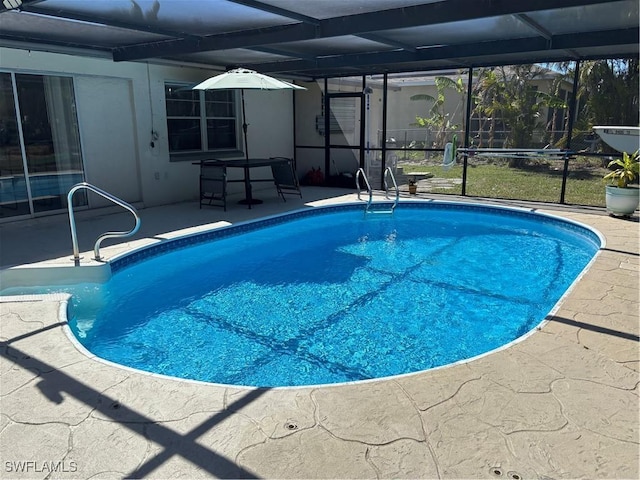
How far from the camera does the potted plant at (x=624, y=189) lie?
725 cm

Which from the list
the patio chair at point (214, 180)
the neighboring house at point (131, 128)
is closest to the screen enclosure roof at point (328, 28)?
the neighboring house at point (131, 128)

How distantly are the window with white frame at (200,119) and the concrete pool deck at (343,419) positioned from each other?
6396 mm

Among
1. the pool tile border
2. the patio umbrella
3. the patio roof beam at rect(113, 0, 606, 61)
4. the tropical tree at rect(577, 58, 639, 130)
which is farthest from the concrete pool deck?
the tropical tree at rect(577, 58, 639, 130)

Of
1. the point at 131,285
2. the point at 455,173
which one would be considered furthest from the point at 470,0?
the point at 455,173

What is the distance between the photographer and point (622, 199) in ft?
24.4

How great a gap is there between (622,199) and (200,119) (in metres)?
7.89

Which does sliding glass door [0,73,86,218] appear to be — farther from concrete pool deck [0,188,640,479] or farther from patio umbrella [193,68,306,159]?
concrete pool deck [0,188,640,479]

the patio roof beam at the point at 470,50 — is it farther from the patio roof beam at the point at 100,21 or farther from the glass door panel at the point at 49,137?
the glass door panel at the point at 49,137

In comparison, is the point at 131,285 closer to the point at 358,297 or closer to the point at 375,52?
the point at 358,297

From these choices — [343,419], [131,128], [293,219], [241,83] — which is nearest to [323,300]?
[343,419]

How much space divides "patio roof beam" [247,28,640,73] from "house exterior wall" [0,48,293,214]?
2284 mm

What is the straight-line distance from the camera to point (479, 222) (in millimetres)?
8477

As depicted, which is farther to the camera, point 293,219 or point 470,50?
point 293,219

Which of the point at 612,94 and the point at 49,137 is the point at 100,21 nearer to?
the point at 49,137
